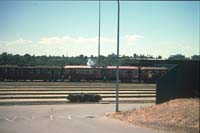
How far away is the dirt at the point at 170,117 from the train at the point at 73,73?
3847 cm

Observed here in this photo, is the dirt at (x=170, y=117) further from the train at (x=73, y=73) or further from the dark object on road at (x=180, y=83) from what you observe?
the train at (x=73, y=73)

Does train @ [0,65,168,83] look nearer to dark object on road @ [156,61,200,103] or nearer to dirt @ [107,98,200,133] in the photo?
dark object on road @ [156,61,200,103]

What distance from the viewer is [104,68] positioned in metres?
65.8

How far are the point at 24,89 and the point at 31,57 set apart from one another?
218ft

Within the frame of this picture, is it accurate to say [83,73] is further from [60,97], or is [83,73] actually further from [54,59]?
[54,59]

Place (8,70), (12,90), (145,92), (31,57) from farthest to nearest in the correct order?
(31,57) → (8,70) → (145,92) → (12,90)

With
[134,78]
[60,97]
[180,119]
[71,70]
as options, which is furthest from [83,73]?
[180,119]

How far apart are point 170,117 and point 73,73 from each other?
45112 millimetres

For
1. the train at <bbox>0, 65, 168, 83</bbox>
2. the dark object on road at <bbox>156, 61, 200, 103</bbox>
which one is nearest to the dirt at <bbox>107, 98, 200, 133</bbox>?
the dark object on road at <bbox>156, 61, 200, 103</bbox>

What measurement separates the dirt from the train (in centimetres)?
3847

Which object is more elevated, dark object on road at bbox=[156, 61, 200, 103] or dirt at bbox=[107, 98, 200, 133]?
dark object on road at bbox=[156, 61, 200, 103]

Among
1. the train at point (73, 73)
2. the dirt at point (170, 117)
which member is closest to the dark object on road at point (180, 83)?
the dirt at point (170, 117)

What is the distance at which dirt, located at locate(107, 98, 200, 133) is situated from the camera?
18.5 metres

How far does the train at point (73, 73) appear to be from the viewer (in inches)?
2409
